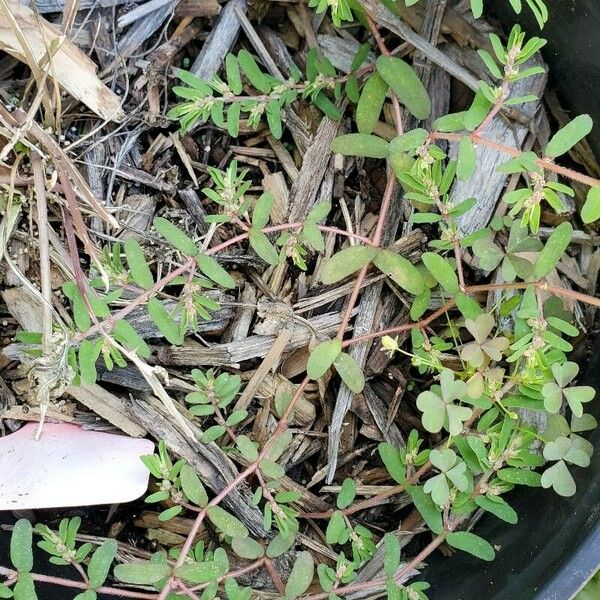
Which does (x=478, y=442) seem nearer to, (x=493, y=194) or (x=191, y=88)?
(x=493, y=194)

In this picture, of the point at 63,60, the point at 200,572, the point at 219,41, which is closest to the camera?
the point at 200,572

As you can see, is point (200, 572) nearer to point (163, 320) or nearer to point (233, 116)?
point (163, 320)

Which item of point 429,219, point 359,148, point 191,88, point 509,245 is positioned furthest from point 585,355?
point 191,88

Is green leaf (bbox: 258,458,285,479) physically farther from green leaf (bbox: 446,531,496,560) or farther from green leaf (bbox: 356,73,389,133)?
green leaf (bbox: 356,73,389,133)

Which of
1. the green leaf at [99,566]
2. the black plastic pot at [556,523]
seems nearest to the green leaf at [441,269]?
the black plastic pot at [556,523]

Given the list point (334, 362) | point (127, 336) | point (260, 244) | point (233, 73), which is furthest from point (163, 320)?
point (233, 73)

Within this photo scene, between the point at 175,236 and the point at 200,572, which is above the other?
the point at 175,236

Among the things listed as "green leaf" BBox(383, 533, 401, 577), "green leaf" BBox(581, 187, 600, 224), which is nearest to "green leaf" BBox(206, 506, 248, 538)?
"green leaf" BBox(383, 533, 401, 577)
